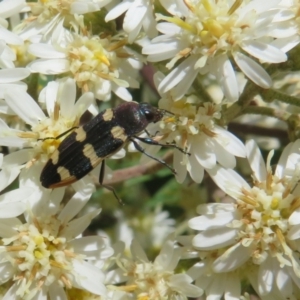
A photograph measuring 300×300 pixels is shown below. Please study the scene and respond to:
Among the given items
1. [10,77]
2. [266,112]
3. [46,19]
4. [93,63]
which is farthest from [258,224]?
[46,19]

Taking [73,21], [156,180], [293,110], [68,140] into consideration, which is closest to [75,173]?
[68,140]

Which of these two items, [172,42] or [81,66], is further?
[81,66]

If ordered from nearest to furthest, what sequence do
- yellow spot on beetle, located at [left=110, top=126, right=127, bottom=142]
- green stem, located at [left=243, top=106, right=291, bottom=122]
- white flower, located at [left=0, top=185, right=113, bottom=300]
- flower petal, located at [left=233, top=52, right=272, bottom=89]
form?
flower petal, located at [left=233, top=52, right=272, bottom=89] → white flower, located at [left=0, top=185, right=113, bottom=300] → yellow spot on beetle, located at [left=110, top=126, right=127, bottom=142] → green stem, located at [left=243, top=106, right=291, bottom=122]

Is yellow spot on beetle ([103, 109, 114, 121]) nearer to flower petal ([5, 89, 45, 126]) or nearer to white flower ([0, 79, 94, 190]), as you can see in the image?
white flower ([0, 79, 94, 190])

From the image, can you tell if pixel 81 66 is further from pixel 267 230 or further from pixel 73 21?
pixel 267 230

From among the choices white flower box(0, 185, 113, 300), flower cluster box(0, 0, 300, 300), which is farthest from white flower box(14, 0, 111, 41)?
white flower box(0, 185, 113, 300)

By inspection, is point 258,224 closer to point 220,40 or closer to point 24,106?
point 220,40

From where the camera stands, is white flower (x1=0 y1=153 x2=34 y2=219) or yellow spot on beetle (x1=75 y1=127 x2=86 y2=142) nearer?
white flower (x1=0 y1=153 x2=34 y2=219)
